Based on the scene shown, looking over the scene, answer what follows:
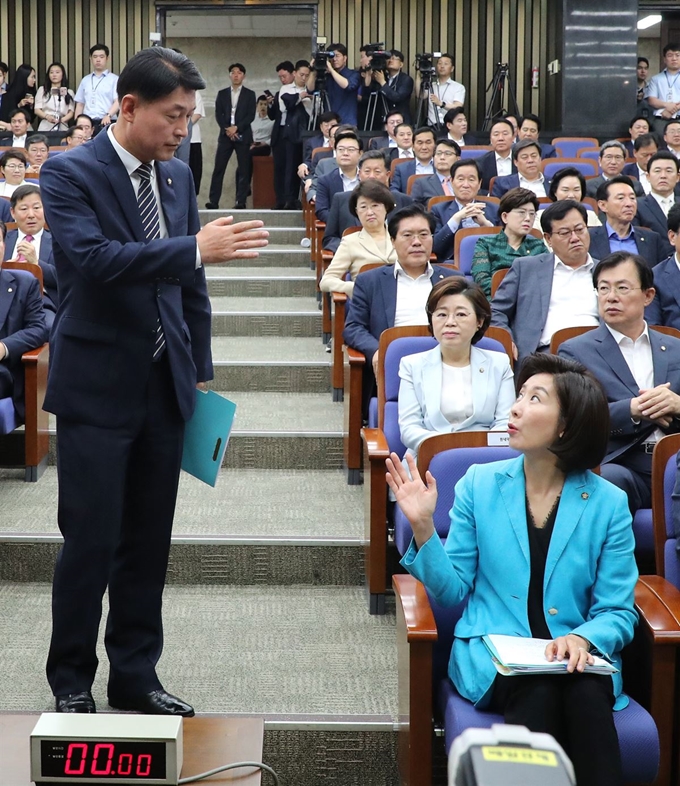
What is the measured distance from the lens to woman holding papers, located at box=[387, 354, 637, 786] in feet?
4.93

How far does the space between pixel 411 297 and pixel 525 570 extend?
183 centimetres

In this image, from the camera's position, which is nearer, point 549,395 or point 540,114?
point 549,395

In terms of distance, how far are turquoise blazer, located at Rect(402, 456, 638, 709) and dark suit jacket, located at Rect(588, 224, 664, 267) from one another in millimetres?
2465

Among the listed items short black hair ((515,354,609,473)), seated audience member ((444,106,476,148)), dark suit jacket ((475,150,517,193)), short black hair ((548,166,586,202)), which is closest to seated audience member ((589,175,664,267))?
short black hair ((548,166,586,202))

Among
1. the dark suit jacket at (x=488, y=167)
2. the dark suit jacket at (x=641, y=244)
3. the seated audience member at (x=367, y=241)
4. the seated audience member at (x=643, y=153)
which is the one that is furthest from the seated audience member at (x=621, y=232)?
the dark suit jacket at (x=488, y=167)

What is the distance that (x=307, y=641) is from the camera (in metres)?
2.28

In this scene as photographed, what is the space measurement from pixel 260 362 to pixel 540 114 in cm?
589

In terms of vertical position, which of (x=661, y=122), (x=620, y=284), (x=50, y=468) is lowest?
(x=50, y=468)

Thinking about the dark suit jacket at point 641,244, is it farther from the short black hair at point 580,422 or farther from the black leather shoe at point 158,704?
the black leather shoe at point 158,704

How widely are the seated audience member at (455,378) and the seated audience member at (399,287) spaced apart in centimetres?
70

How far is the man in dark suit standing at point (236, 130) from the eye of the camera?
792 centimetres

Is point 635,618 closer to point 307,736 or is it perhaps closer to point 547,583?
point 547,583

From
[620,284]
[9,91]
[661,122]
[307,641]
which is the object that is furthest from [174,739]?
[9,91]

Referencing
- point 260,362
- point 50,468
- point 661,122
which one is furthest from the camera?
point 661,122
